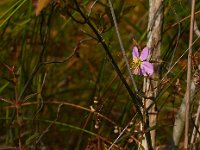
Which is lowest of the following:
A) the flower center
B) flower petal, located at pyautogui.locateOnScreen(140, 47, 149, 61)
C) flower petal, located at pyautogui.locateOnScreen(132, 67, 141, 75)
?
flower petal, located at pyautogui.locateOnScreen(132, 67, 141, 75)

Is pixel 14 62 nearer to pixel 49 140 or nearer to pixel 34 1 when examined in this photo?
pixel 49 140

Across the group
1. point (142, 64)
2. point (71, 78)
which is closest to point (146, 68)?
point (142, 64)

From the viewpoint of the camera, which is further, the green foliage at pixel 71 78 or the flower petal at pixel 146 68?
the green foliage at pixel 71 78

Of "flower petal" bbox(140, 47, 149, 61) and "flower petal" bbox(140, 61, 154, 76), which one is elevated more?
"flower petal" bbox(140, 47, 149, 61)

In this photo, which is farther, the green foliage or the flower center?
the green foliage

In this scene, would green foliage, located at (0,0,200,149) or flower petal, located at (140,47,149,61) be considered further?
green foliage, located at (0,0,200,149)

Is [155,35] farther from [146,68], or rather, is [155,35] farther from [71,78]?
[71,78]

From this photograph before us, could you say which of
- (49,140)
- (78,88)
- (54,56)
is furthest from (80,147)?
(54,56)

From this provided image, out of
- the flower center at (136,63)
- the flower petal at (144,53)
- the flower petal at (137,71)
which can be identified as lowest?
the flower petal at (137,71)

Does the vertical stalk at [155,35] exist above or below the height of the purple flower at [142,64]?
above
